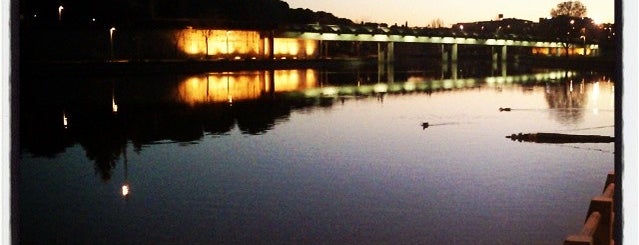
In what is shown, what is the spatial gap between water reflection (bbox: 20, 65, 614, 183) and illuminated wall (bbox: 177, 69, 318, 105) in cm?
5

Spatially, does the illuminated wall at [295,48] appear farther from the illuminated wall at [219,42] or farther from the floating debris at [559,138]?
the floating debris at [559,138]

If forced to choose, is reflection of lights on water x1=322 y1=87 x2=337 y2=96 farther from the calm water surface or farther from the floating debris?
the floating debris

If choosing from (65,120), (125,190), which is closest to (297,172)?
(125,190)

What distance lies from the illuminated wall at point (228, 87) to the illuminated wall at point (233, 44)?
30.9ft

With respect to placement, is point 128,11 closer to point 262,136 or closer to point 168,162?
point 262,136

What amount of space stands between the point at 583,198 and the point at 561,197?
365 millimetres

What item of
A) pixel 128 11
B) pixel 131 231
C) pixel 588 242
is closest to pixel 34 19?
pixel 128 11

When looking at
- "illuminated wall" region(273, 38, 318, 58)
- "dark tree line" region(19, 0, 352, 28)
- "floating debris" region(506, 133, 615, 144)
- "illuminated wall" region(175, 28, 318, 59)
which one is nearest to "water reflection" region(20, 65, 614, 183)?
"floating debris" region(506, 133, 615, 144)

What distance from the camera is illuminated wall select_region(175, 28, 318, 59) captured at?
58188mm

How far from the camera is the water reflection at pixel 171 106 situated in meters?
20.0

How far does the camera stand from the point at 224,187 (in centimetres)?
1263

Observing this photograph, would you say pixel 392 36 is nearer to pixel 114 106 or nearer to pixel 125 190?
pixel 114 106

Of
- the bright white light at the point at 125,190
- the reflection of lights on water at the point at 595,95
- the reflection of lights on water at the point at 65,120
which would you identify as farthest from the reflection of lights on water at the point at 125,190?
the reflection of lights on water at the point at 595,95

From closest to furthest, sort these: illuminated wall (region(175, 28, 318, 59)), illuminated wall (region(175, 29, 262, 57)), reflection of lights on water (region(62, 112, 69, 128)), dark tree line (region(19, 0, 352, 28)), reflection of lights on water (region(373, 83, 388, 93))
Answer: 1. reflection of lights on water (region(62, 112, 69, 128))
2. reflection of lights on water (region(373, 83, 388, 93))
3. dark tree line (region(19, 0, 352, 28))
4. illuminated wall (region(175, 29, 262, 57))
5. illuminated wall (region(175, 28, 318, 59))
